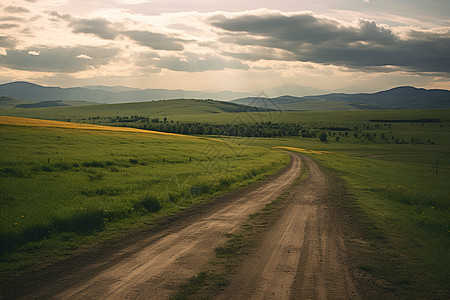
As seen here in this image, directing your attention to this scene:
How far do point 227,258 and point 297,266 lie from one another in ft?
8.45

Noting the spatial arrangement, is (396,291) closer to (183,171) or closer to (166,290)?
(166,290)

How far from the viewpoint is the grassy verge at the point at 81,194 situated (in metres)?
11.3

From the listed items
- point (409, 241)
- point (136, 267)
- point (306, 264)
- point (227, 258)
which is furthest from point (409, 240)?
point (136, 267)

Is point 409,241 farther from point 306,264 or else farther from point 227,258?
point 227,258

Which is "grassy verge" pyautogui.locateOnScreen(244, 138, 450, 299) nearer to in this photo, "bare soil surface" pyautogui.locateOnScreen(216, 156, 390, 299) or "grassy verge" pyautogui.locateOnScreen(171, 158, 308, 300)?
"bare soil surface" pyautogui.locateOnScreen(216, 156, 390, 299)

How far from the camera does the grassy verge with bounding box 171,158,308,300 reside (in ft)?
26.9

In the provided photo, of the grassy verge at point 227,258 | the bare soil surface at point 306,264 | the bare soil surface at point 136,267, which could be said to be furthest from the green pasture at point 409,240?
the bare soil surface at point 136,267

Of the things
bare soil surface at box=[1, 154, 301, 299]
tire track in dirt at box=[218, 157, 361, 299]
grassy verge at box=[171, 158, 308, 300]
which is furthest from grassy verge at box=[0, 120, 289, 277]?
tire track in dirt at box=[218, 157, 361, 299]

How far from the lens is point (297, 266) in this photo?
992 centimetres

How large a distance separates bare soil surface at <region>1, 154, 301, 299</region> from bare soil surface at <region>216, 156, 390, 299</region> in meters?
1.87

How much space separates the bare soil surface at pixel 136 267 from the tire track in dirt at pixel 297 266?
1.87 meters

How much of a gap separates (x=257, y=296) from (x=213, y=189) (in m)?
15.4

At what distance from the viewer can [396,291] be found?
8.46 metres

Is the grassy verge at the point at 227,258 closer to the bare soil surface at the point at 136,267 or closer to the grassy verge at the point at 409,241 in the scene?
the bare soil surface at the point at 136,267
